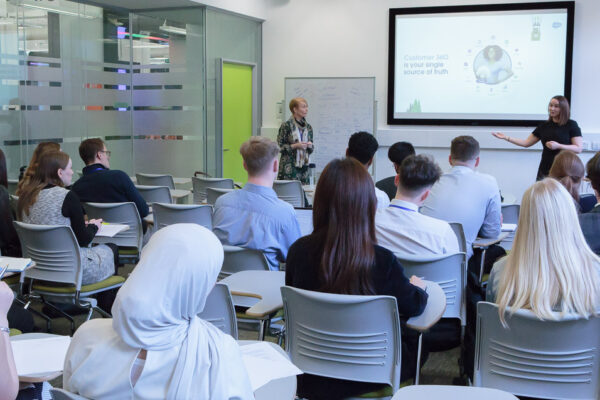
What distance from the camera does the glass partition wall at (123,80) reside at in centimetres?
701

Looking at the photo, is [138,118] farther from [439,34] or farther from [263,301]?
[263,301]

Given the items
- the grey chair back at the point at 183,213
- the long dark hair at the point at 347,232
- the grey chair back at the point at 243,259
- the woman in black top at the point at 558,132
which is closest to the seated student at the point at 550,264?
the long dark hair at the point at 347,232

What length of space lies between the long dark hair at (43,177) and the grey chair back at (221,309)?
198 centimetres

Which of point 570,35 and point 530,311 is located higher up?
point 570,35

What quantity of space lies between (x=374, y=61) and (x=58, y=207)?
20.1ft

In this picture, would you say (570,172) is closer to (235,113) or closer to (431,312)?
(431,312)

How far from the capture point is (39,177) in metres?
4.13

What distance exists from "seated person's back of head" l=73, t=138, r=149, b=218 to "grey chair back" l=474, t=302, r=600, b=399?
3.24m

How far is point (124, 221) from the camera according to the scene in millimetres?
4879

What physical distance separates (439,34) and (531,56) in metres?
1.21

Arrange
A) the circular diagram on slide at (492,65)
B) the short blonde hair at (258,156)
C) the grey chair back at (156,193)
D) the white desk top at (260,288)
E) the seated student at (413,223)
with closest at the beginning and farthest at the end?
the white desk top at (260,288), the seated student at (413,223), the short blonde hair at (258,156), the grey chair back at (156,193), the circular diagram on slide at (492,65)

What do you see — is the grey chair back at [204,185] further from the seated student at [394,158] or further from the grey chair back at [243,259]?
the grey chair back at [243,259]

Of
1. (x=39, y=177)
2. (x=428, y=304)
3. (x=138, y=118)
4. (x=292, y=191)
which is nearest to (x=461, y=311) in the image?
(x=428, y=304)

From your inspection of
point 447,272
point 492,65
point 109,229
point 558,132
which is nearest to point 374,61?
point 492,65
